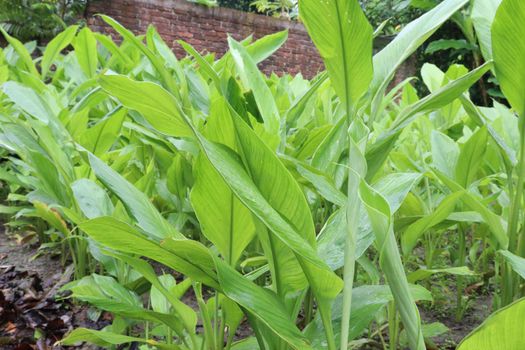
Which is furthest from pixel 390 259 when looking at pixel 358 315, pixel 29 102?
pixel 29 102

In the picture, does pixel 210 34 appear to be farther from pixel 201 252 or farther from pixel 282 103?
pixel 201 252

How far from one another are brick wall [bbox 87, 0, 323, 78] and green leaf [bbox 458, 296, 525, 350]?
250 inches

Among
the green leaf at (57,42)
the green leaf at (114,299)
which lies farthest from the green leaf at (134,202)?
the green leaf at (57,42)

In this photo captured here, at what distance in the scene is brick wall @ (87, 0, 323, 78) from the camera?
21.3 ft

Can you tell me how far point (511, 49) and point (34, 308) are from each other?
967 millimetres

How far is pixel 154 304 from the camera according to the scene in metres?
0.79

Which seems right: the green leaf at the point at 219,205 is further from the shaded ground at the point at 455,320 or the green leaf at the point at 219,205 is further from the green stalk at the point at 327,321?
the shaded ground at the point at 455,320

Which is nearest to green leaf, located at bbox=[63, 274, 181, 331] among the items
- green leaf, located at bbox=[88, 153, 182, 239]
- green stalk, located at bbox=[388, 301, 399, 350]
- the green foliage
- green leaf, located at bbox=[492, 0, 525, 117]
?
the green foliage

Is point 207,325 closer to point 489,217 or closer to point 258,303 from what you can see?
point 258,303

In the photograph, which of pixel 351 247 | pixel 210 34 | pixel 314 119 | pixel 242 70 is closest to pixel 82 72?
pixel 314 119

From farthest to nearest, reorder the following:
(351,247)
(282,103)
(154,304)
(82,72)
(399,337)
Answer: (82,72) → (282,103) → (399,337) → (154,304) → (351,247)

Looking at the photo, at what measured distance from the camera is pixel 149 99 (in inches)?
20.1

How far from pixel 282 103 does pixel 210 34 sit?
19.8 feet

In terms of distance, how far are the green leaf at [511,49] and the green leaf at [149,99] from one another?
417 mm
